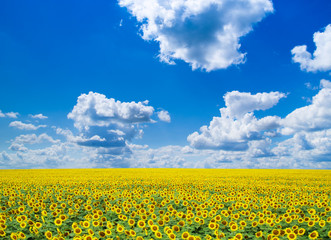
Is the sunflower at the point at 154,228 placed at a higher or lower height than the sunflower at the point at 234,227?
higher

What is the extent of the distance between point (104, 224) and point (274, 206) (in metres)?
7.39

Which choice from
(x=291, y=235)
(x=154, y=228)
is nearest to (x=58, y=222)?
(x=154, y=228)

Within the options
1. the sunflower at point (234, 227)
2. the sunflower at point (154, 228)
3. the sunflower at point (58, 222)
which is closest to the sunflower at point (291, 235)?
the sunflower at point (234, 227)

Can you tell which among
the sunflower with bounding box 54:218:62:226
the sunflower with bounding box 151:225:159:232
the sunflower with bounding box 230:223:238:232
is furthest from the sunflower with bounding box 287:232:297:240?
the sunflower with bounding box 54:218:62:226

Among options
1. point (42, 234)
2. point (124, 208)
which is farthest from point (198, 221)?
point (42, 234)

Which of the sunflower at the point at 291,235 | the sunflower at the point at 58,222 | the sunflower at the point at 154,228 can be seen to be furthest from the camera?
the sunflower at the point at 58,222

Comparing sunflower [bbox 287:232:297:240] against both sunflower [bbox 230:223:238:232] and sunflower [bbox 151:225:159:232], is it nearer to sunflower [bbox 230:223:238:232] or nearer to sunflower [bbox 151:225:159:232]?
sunflower [bbox 230:223:238:232]

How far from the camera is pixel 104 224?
29.1ft

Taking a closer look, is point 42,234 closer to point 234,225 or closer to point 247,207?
point 234,225

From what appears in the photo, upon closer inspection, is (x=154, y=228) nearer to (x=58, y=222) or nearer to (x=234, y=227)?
(x=234, y=227)

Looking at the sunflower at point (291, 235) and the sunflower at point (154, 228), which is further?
the sunflower at point (154, 228)

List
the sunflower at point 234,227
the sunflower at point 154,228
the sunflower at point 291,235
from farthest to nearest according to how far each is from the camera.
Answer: the sunflower at point 234,227, the sunflower at point 154,228, the sunflower at point 291,235

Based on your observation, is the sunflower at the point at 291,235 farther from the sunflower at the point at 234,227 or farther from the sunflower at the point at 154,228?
the sunflower at the point at 154,228

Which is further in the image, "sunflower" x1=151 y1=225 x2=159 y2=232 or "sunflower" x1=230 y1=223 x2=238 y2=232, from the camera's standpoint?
"sunflower" x1=230 y1=223 x2=238 y2=232
